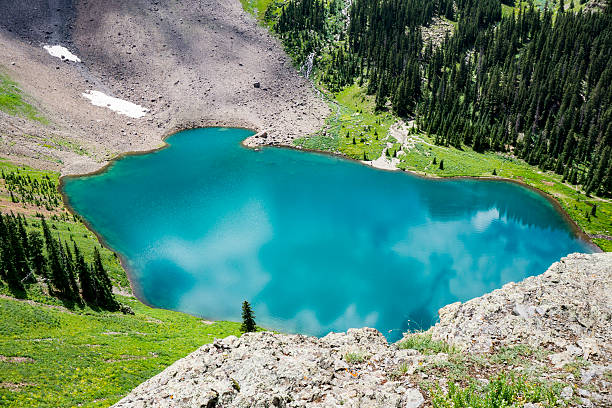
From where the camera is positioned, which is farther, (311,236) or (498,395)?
(311,236)

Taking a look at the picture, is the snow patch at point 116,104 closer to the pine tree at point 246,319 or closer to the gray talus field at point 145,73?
the gray talus field at point 145,73

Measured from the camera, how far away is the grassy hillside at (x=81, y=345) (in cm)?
1806

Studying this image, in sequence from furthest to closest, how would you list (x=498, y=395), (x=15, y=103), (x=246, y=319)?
1. (x=15, y=103)
2. (x=246, y=319)
3. (x=498, y=395)

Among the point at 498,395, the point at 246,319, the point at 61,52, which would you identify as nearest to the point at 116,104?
the point at 61,52

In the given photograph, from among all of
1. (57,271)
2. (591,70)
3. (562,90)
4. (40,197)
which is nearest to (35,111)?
(40,197)

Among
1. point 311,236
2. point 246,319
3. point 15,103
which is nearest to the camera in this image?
point 246,319

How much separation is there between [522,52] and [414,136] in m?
48.6

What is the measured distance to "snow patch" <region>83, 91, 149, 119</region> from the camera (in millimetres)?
Result: 79500

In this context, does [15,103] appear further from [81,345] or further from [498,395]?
[498,395]

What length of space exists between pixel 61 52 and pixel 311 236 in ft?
257

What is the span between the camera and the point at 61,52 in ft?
276

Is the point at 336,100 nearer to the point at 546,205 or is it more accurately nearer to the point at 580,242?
the point at 546,205

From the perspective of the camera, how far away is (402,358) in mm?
14266

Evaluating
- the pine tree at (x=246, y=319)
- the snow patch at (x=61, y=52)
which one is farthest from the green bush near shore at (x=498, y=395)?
the snow patch at (x=61, y=52)
